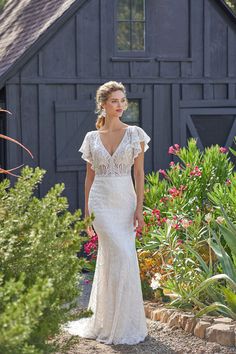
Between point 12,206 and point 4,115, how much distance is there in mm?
7050

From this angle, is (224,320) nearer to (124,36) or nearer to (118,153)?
(118,153)

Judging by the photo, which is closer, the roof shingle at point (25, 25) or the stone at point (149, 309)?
the stone at point (149, 309)

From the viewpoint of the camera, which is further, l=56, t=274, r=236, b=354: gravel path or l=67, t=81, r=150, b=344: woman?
l=67, t=81, r=150, b=344: woman

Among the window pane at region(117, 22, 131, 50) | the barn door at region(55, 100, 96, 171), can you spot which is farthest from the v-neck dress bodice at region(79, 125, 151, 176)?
the window pane at region(117, 22, 131, 50)

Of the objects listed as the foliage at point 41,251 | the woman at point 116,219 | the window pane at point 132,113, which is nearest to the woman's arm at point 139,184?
the woman at point 116,219

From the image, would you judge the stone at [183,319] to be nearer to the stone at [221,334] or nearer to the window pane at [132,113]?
the stone at [221,334]

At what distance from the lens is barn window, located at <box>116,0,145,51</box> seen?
1372 centimetres

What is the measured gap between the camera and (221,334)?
7180 mm

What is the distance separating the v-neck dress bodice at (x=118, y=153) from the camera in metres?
7.48

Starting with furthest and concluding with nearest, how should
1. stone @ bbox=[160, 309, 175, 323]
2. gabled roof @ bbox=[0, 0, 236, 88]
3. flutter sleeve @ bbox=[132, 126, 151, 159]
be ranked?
Result: gabled roof @ bbox=[0, 0, 236, 88], stone @ bbox=[160, 309, 175, 323], flutter sleeve @ bbox=[132, 126, 151, 159]

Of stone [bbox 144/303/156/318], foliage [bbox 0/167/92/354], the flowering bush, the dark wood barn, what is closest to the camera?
foliage [bbox 0/167/92/354]

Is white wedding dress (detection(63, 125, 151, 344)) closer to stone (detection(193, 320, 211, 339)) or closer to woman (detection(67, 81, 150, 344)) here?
woman (detection(67, 81, 150, 344))

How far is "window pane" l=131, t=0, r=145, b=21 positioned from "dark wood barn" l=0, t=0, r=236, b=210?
2 cm

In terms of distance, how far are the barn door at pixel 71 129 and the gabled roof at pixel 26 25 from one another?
0.97m
